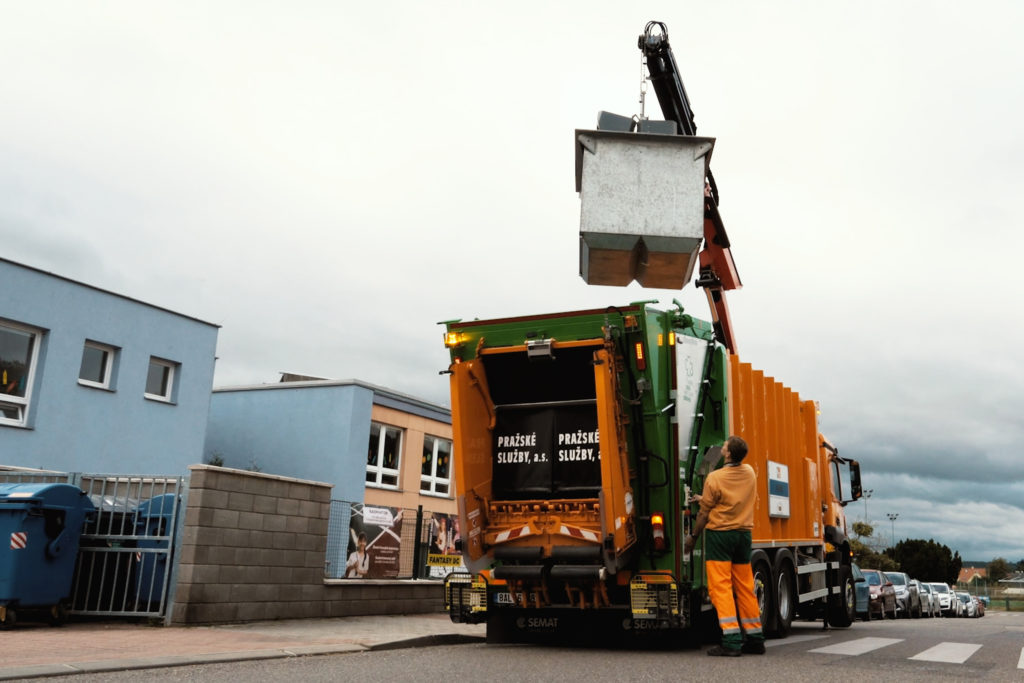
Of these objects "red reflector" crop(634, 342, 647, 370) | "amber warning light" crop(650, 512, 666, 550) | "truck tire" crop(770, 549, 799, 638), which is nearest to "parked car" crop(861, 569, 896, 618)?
"truck tire" crop(770, 549, 799, 638)

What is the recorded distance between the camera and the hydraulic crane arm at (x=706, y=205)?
38.9 ft

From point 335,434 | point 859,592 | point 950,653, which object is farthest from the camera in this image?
point 335,434

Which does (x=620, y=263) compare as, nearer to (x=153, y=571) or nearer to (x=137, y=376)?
(x=153, y=571)

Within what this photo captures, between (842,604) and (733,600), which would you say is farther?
(842,604)

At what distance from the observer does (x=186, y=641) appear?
28.5ft

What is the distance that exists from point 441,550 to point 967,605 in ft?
107

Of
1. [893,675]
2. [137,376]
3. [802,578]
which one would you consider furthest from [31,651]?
[137,376]

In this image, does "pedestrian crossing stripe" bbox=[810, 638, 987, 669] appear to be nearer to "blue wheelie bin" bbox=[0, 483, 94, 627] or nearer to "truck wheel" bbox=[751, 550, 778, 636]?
"truck wheel" bbox=[751, 550, 778, 636]

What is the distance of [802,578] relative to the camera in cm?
1190

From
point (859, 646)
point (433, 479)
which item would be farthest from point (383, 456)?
point (859, 646)

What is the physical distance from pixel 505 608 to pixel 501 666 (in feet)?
6.73

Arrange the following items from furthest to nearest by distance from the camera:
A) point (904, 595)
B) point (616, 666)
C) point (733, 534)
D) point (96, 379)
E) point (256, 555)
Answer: point (904, 595) → point (96, 379) → point (256, 555) → point (733, 534) → point (616, 666)

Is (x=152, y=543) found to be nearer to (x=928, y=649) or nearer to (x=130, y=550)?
(x=130, y=550)

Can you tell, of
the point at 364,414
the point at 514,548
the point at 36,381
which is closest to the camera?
the point at 514,548
